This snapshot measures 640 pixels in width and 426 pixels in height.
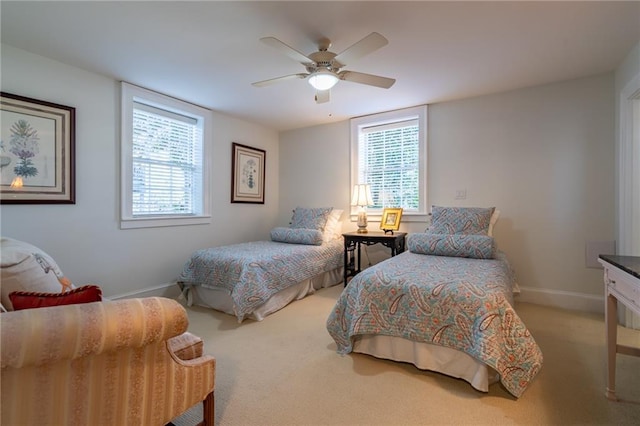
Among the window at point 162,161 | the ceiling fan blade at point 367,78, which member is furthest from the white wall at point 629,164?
the window at point 162,161

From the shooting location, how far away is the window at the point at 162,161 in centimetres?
312

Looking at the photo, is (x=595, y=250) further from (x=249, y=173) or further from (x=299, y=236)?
(x=249, y=173)

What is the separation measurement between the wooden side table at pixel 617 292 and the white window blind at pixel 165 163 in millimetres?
3953

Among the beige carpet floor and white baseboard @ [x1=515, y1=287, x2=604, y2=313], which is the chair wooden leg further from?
white baseboard @ [x1=515, y1=287, x2=604, y2=313]

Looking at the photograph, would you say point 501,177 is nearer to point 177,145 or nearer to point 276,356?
point 276,356

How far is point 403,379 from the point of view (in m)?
1.83

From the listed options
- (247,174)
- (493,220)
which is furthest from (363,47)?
(247,174)

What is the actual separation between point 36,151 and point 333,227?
3203mm

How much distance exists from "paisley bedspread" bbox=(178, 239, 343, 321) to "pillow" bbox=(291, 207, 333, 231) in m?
0.50

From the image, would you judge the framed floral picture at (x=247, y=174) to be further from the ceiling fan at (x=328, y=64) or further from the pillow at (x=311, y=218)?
the ceiling fan at (x=328, y=64)

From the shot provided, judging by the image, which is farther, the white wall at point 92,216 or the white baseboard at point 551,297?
the white baseboard at point 551,297

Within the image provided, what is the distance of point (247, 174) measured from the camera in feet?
14.8

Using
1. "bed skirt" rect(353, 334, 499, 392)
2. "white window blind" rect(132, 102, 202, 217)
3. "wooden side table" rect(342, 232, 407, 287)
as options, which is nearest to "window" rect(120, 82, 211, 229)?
"white window blind" rect(132, 102, 202, 217)

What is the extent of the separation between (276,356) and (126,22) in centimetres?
263
